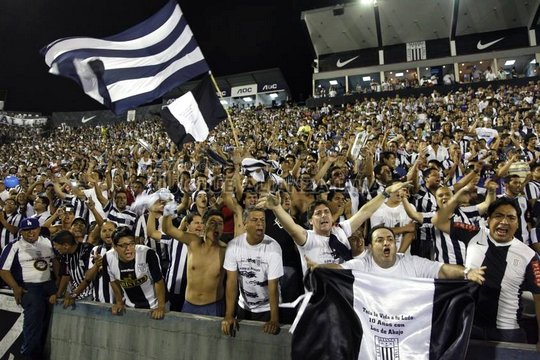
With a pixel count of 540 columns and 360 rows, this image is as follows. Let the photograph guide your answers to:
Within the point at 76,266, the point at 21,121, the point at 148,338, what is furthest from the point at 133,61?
the point at 21,121

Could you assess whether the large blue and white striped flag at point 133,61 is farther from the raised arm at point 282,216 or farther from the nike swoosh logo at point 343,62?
the nike swoosh logo at point 343,62

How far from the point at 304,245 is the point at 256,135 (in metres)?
13.0

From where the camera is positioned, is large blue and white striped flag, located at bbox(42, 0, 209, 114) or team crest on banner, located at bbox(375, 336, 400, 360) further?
large blue and white striped flag, located at bbox(42, 0, 209, 114)

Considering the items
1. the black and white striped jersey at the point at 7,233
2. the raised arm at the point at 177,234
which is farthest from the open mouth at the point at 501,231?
the black and white striped jersey at the point at 7,233

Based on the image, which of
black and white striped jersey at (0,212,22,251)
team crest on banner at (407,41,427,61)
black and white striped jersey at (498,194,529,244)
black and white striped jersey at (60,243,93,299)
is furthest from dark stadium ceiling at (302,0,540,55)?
black and white striped jersey at (60,243,93,299)

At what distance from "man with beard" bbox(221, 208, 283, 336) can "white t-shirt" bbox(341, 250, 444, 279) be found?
0.81m

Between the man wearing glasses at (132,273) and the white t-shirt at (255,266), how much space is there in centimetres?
87

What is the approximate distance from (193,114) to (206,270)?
324 centimetres

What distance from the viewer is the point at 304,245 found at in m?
3.83

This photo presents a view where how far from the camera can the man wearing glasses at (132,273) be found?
4188 millimetres

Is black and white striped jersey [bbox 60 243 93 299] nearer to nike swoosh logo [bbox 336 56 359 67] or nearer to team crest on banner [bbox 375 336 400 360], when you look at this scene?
team crest on banner [bbox 375 336 400 360]

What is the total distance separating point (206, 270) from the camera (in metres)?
4.09

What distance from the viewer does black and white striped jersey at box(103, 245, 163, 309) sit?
13.9 feet

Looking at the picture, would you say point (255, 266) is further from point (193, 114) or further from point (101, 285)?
point (193, 114)
